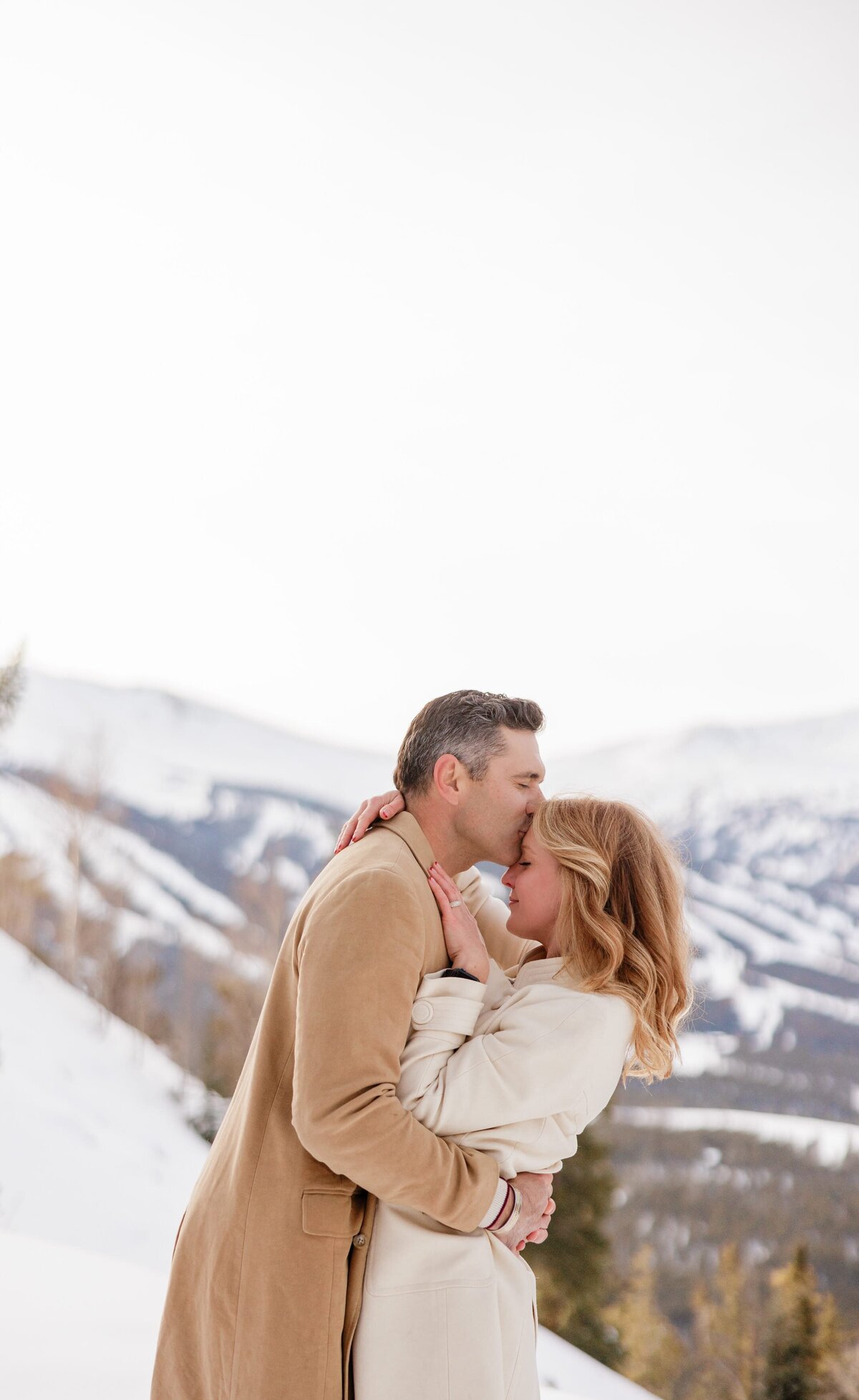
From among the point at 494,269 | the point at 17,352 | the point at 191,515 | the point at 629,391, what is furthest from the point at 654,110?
the point at 191,515

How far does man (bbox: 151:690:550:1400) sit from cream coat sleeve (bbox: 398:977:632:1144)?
57mm

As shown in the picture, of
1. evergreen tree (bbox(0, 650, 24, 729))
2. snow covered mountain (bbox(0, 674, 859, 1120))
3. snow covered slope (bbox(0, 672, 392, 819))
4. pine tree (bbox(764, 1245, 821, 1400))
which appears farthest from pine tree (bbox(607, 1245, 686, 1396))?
evergreen tree (bbox(0, 650, 24, 729))

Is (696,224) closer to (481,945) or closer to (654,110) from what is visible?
(654,110)

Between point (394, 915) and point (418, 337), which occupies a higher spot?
point (418, 337)

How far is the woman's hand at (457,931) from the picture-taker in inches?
72.5

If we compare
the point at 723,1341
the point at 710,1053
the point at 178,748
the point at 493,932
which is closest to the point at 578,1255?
the point at 723,1341

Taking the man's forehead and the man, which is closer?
the man

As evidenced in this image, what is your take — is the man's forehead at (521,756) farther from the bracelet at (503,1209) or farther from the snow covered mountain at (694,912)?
the snow covered mountain at (694,912)

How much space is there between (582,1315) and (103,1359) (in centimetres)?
1489

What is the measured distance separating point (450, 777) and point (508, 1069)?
0.51m

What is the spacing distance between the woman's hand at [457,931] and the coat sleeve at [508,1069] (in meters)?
0.09

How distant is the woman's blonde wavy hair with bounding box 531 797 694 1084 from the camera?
6.01ft

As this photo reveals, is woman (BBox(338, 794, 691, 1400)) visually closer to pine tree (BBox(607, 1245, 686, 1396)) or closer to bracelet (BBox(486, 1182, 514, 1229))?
bracelet (BBox(486, 1182, 514, 1229))

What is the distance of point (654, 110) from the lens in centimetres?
684
